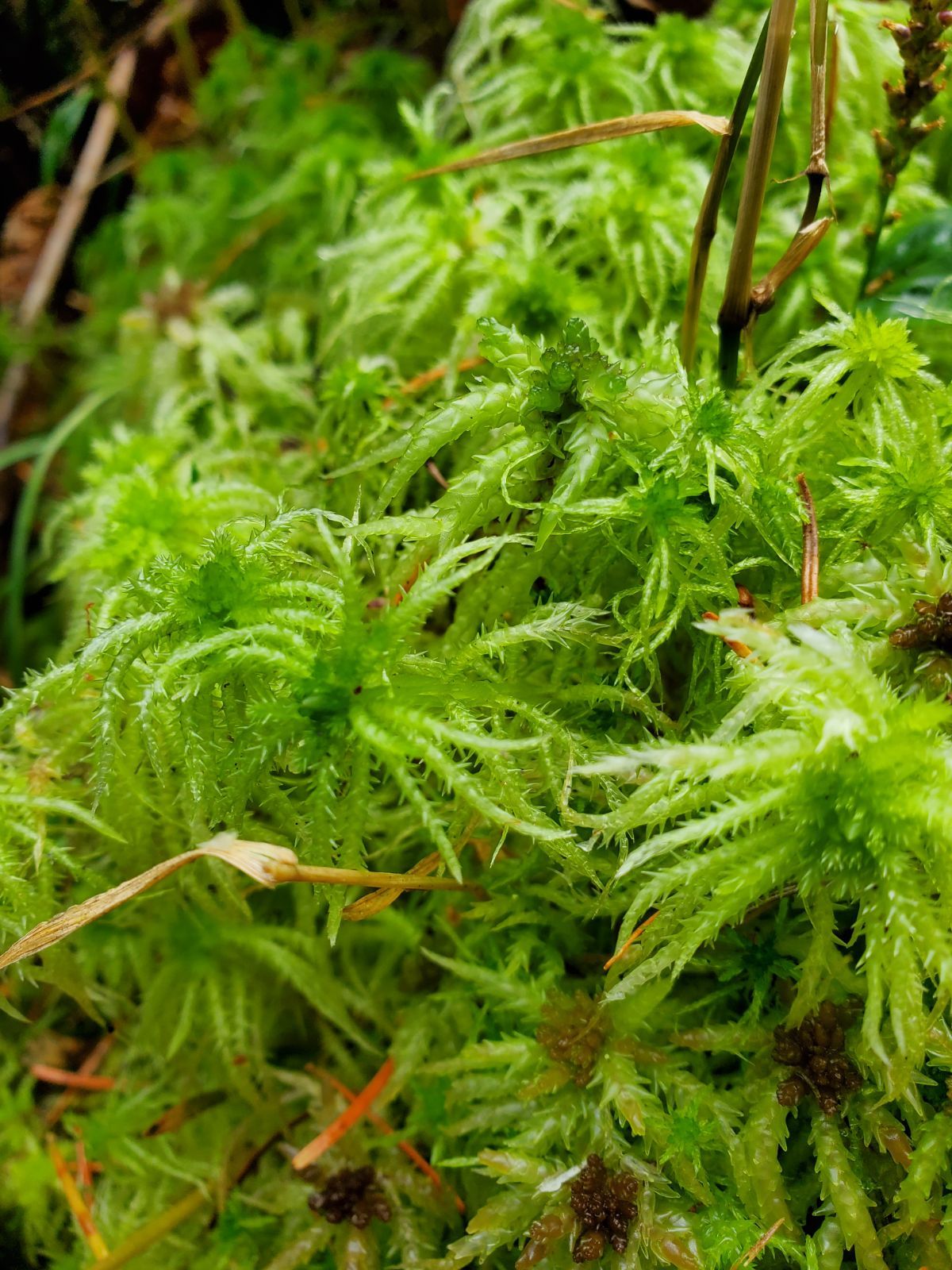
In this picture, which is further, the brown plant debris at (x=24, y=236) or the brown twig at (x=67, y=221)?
the brown plant debris at (x=24, y=236)

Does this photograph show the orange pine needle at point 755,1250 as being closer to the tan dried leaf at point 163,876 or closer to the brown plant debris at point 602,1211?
the brown plant debris at point 602,1211

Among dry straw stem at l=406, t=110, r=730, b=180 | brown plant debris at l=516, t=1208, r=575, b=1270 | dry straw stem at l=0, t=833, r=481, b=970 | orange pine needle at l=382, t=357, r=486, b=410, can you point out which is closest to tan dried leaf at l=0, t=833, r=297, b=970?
dry straw stem at l=0, t=833, r=481, b=970

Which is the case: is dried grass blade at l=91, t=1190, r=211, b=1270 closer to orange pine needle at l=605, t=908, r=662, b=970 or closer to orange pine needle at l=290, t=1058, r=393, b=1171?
orange pine needle at l=290, t=1058, r=393, b=1171

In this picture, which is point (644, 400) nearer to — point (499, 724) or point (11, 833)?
point (499, 724)

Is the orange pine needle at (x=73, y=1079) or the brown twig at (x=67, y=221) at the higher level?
the brown twig at (x=67, y=221)

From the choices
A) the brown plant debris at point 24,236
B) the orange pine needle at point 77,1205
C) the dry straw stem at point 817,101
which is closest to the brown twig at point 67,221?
the brown plant debris at point 24,236

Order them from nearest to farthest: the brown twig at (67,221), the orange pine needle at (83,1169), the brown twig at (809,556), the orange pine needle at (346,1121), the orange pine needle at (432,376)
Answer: the brown twig at (809,556)
the orange pine needle at (346,1121)
the orange pine needle at (83,1169)
the orange pine needle at (432,376)
the brown twig at (67,221)

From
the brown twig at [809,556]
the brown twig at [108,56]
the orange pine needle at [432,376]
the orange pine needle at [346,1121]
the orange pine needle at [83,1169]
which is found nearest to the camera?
the brown twig at [809,556]
